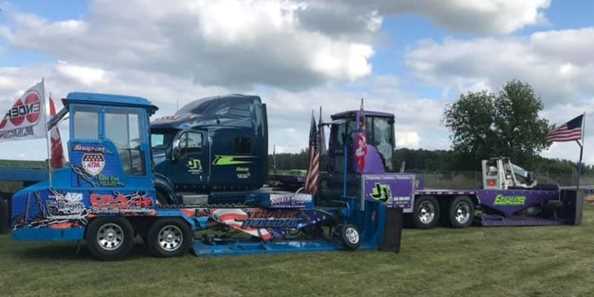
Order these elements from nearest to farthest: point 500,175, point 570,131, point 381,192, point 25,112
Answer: point 25,112 < point 381,192 < point 570,131 < point 500,175

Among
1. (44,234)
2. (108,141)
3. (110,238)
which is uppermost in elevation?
(108,141)

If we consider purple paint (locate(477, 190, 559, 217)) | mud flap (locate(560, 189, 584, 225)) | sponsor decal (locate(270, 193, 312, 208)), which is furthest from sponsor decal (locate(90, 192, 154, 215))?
mud flap (locate(560, 189, 584, 225))

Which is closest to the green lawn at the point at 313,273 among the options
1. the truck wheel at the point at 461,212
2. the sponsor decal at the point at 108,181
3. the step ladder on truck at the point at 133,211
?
the step ladder on truck at the point at 133,211

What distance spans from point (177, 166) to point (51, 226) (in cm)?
463

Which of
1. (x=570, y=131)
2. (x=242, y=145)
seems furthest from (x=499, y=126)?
(x=242, y=145)

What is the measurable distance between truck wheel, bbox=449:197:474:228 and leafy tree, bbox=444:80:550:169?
43.7 metres

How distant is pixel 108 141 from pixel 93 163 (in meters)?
0.45

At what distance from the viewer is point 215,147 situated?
46.8ft

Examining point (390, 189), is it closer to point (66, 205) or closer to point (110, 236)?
point (110, 236)

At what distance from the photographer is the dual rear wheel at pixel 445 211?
16.7 meters

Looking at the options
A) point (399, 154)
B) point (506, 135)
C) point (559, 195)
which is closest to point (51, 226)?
point (399, 154)

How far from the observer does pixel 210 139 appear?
1423cm

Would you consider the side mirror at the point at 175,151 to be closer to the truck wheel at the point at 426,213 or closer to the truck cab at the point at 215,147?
the truck cab at the point at 215,147

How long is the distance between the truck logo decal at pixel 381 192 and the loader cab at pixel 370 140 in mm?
420
